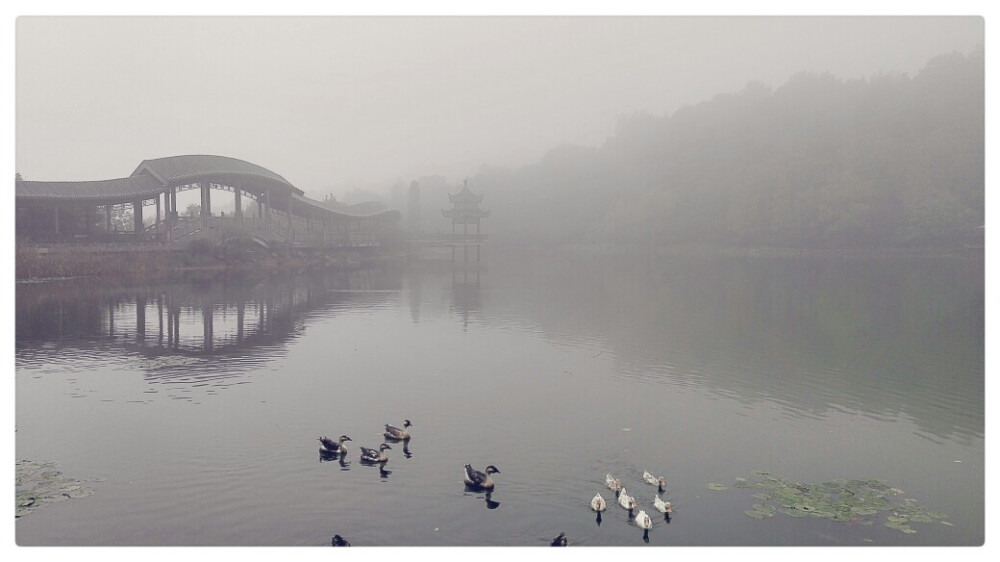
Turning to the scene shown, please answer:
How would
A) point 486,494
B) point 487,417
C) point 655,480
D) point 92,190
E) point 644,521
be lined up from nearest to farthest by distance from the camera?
point 644,521, point 486,494, point 655,480, point 487,417, point 92,190

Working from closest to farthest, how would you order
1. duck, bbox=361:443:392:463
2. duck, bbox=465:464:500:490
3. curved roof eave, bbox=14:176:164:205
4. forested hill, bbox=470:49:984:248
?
1. duck, bbox=465:464:500:490
2. duck, bbox=361:443:392:463
3. curved roof eave, bbox=14:176:164:205
4. forested hill, bbox=470:49:984:248

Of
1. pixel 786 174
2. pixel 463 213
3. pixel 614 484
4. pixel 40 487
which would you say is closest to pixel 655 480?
pixel 614 484

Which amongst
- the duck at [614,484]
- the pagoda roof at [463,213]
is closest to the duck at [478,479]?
the duck at [614,484]

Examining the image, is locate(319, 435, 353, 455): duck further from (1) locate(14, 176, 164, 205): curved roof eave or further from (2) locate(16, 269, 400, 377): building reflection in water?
(1) locate(14, 176, 164, 205): curved roof eave

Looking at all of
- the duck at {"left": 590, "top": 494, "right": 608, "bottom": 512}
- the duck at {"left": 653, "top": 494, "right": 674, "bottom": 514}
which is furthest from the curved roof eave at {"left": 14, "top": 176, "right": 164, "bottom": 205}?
the duck at {"left": 653, "top": 494, "right": 674, "bottom": 514}

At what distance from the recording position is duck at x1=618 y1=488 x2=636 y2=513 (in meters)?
10.1

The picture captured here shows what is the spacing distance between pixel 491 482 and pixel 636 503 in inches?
93.9

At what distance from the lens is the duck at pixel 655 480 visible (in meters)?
10.9

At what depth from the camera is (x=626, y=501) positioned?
10148 millimetres

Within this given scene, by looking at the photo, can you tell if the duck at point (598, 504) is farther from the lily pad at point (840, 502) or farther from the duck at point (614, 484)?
the lily pad at point (840, 502)

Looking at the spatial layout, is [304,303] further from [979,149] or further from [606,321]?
[979,149]

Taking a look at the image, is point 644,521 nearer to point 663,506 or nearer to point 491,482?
point 663,506

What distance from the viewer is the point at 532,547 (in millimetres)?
8570

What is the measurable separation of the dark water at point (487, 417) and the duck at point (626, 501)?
139 millimetres
